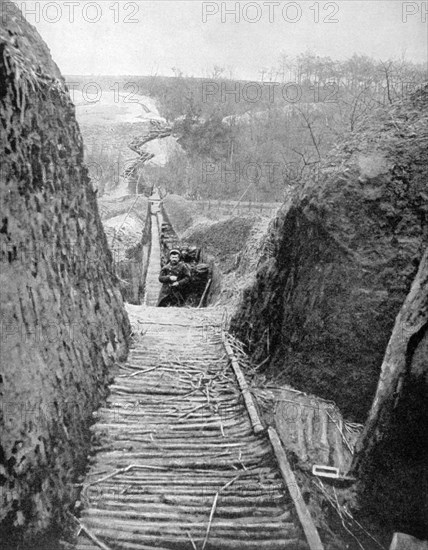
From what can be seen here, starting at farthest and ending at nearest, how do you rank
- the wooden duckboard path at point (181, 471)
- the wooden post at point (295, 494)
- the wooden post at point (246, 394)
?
the wooden post at point (246, 394) < the wooden duckboard path at point (181, 471) < the wooden post at point (295, 494)

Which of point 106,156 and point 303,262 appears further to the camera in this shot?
point 106,156

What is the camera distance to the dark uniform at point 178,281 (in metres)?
8.19

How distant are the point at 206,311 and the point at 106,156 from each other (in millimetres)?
19939

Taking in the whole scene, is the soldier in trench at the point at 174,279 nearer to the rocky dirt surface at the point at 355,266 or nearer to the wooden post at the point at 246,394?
the wooden post at the point at 246,394

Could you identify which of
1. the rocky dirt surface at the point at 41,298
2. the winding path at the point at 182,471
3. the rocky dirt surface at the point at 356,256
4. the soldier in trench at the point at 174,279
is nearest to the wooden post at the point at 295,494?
the winding path at the point at 182,471

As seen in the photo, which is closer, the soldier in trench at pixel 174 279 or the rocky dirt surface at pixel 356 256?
the rocky dirt surface at pixel 356 256

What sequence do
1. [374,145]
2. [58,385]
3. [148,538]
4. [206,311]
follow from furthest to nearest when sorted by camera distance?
[206,311]
[374,145]
[58,385]
[148,538]

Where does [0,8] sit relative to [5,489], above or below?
above

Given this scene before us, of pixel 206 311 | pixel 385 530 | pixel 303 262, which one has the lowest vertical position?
pixel 206 311

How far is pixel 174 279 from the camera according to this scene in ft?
26.8

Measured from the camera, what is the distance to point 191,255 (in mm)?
8922

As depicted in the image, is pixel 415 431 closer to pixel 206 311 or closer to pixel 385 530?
pixel 385 530

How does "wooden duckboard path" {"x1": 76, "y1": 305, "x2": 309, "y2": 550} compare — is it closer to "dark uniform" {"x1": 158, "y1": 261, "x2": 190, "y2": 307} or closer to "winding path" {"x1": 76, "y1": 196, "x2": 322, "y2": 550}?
"winding path" {"x1": 76, "y1": 196, "x2": 322, "y2": 550}

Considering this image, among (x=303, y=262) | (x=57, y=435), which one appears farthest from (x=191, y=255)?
(x=57, y=435)
